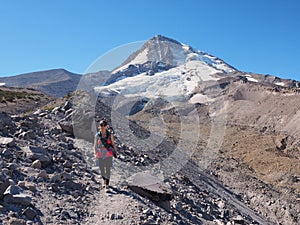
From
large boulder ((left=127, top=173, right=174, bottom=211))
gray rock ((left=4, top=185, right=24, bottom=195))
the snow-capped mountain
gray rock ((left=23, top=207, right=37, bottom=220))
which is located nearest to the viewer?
gray rock ((left=23, top=207, right=37, bottom=220))

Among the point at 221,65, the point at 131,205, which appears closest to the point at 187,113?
the point at 131,205

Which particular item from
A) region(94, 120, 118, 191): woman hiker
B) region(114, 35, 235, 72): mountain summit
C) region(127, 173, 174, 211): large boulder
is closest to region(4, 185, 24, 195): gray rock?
region(94, 120, 118, 191): woman hiker

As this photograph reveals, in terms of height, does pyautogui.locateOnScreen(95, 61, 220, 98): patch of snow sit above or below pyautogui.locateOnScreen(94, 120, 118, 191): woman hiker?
above

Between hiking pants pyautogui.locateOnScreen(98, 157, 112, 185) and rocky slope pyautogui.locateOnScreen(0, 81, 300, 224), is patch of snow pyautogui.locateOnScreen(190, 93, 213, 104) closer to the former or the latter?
rocky slope pyautogui.locateOnScreen(0, 81, 300, 224)

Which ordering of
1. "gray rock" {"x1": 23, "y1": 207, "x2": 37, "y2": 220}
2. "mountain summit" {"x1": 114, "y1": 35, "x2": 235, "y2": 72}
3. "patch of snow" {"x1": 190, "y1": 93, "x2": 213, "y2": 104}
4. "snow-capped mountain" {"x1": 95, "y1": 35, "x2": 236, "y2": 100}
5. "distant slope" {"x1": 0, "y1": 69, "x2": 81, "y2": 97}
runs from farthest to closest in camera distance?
"distant slope" {"x1": 0, "y1": 69, "x2": 81, "y2": 97}, "mountain summit" {"x1": 114, "y1": 35, "x2": 235, "y2": 72}, "snow-capped mountain" {"x1": 95, "y1": 35, "x2": 236, "y2": 100}, "patch of snow" {"x1": 190, "y1": 93, "x2": 213, "y2": 104}, "gray rock" {"x1": 23, "y1": 207, "x2": 37, "y2": 220}

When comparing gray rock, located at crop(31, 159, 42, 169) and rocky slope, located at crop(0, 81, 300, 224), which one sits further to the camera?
gray rock, located at crop(31, 159, 42, 169)

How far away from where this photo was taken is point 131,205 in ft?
27.5

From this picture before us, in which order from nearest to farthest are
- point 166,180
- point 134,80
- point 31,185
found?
point 31,185
point 166,180
point 134,80

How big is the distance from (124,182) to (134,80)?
133935 mm

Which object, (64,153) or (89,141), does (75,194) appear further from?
(89,141)

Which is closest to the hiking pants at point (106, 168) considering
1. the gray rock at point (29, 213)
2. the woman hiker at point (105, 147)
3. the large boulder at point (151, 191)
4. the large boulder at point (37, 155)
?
the woman hiker at point (105, 147)

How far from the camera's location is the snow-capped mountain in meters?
114

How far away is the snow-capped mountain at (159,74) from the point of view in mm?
113875

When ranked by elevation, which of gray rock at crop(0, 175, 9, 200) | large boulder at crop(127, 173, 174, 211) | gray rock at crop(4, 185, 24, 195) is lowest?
large boulder at crop(127, 173, 174, 211)
